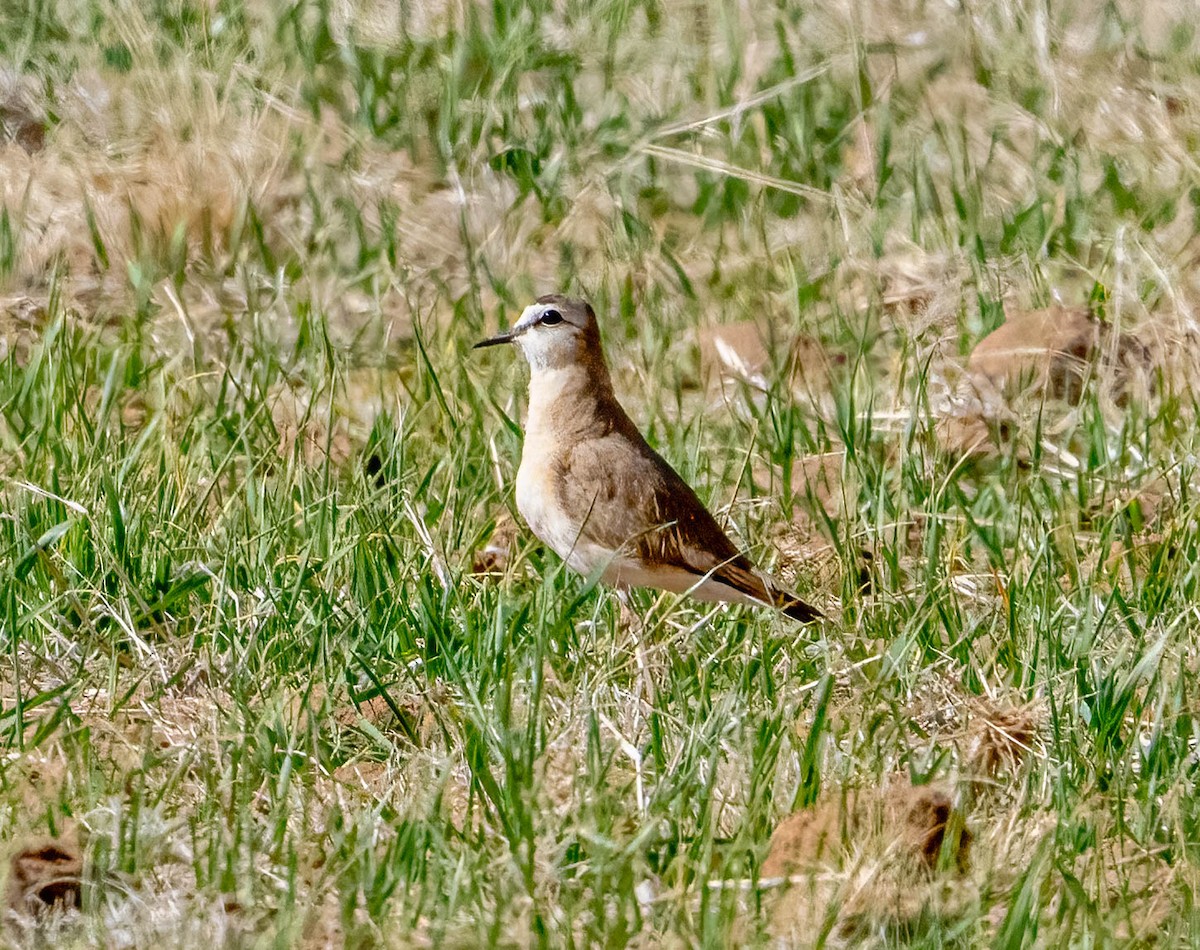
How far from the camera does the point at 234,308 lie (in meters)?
6.95

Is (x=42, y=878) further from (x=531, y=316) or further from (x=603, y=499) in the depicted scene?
(x=531, y=316)

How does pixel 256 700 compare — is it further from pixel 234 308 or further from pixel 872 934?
pixel 234 308

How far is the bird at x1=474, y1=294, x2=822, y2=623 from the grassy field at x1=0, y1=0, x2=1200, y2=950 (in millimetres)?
114

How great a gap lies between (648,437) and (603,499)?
41.1 inches

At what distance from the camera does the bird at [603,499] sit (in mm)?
4812

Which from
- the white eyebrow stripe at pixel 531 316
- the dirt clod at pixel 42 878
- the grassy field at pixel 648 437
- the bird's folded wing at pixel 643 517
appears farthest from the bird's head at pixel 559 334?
the dirt clod at pixel 42 878

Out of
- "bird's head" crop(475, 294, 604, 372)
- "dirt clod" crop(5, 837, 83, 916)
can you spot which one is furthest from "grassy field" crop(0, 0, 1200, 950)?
"bird's head" crop(475, 294, 604, 372)

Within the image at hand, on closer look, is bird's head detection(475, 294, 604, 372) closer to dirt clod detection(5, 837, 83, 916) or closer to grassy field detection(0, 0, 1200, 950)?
grassy field detection(0, 0, 1200, 950)

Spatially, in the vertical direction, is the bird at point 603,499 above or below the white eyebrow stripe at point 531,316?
below

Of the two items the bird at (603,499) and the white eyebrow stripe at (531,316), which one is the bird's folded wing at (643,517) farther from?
the white eyebrow stripe at (531,316)

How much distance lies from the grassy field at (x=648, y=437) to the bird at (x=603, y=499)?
11 centimetres

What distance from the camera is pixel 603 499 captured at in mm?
4875

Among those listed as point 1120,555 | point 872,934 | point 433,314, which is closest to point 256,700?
point 872,934

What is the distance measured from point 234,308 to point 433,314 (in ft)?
2.37
